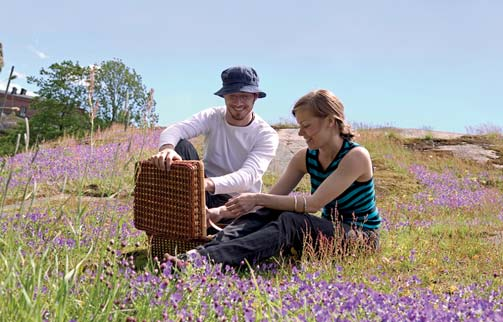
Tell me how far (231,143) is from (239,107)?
0.41 metres

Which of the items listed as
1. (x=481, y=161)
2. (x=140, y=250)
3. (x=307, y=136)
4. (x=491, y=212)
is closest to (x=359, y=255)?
(x=307, y=136)

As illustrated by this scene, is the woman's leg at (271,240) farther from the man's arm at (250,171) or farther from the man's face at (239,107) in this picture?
the man's face at (239,107)

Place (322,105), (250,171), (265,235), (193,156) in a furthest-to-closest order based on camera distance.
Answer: (193,156) → (250,171) → (322,105) → (265,235)

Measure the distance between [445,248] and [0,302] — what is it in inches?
180

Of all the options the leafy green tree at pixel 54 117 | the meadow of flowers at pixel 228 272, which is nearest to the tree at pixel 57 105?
the leafy green tree at pixel 54 117

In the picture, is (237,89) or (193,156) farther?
(193,156)

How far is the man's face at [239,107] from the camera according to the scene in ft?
16.1

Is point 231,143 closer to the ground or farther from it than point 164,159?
farther from it

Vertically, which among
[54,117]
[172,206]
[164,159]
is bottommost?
[172,206]

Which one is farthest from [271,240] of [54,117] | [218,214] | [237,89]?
[54,117]

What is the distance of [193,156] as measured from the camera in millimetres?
5031

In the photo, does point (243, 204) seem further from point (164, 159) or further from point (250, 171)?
point (164, 159)

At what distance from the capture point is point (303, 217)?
4.48 m

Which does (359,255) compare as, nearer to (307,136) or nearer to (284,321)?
(307,136)
